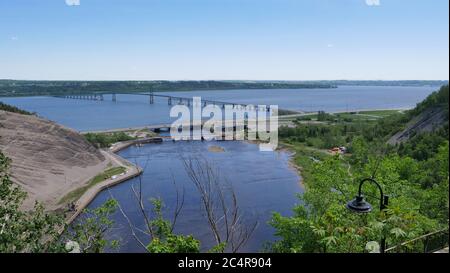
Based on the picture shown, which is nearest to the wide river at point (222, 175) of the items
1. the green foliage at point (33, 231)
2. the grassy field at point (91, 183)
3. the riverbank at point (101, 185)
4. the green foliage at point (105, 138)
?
the riverbank at point (101, 185)

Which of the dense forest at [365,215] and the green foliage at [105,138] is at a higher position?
the dense forest at [365,215]

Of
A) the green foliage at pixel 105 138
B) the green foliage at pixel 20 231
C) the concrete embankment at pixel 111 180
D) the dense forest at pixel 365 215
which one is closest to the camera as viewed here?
the green foliage at pixel 20 231

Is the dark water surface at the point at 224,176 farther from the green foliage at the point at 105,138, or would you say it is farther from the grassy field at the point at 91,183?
the green foliage at the point at 105,138

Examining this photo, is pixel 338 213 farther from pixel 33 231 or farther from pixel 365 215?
pixel 33 231

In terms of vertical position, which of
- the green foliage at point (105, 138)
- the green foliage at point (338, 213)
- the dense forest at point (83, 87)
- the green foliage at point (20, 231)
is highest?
the dense forest at point (83, 87)

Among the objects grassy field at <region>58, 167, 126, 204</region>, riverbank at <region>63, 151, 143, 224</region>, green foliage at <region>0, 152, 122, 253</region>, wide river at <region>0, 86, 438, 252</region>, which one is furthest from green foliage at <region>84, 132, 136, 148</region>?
green foliage at <region>0, 152, 122, 253</region>
